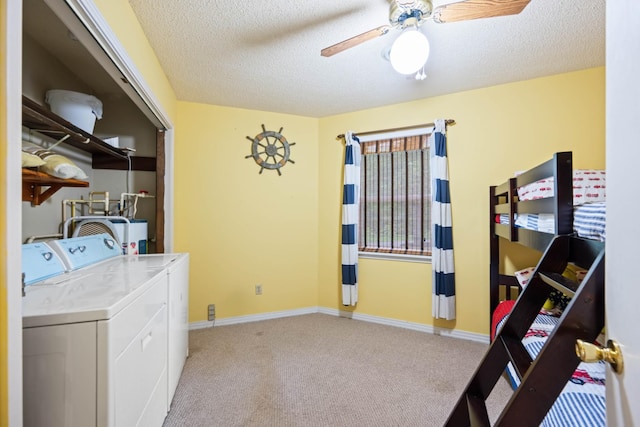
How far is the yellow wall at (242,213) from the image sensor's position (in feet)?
9.63

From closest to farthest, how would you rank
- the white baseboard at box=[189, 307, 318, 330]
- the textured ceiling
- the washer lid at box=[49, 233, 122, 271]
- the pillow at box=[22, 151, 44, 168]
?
the pillow at box=[22, 151, 44, 168] → the washer lid at box=[49, 233, 122, 271] → the textured ceiling → the white baseboard at box=[189, 307, 318, 330]

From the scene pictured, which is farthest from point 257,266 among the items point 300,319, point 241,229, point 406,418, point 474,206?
point 474,206

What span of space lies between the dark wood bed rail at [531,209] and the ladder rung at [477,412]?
28.9 inches

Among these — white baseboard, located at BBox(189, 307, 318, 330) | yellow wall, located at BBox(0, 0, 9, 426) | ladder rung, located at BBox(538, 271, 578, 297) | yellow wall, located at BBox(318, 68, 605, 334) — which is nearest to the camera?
yellow wall, located at BBox(0, 0, 9, 426)

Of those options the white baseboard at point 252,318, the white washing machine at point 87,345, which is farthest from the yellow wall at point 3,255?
the white baseboard at point 252,318

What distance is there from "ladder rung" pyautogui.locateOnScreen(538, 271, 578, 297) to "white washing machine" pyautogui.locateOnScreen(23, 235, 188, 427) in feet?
4.67

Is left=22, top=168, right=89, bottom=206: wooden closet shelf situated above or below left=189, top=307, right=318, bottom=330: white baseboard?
above

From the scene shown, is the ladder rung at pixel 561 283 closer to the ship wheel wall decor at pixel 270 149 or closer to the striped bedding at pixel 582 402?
the striped bedding at pixel 582 402

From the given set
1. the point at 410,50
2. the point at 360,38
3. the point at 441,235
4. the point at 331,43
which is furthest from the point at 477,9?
the point at 441,235

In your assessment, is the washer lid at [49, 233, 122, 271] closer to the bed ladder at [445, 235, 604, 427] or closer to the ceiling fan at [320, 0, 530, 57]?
the ceiling fan at [320, 0, 530, 57]

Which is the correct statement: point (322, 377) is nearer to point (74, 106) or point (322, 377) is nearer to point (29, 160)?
point (29, 160)

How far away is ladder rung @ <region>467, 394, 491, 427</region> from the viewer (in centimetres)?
94

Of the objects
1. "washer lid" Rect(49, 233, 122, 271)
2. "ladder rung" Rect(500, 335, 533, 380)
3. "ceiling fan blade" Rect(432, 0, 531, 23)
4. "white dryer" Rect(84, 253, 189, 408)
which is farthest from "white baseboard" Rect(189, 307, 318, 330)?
"ceiling fan blade" Rect(432, 0, 531, 23)

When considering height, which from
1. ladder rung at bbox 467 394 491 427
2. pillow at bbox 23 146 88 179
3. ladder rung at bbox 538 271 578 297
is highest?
pillow at bbox 23 146 88 179
